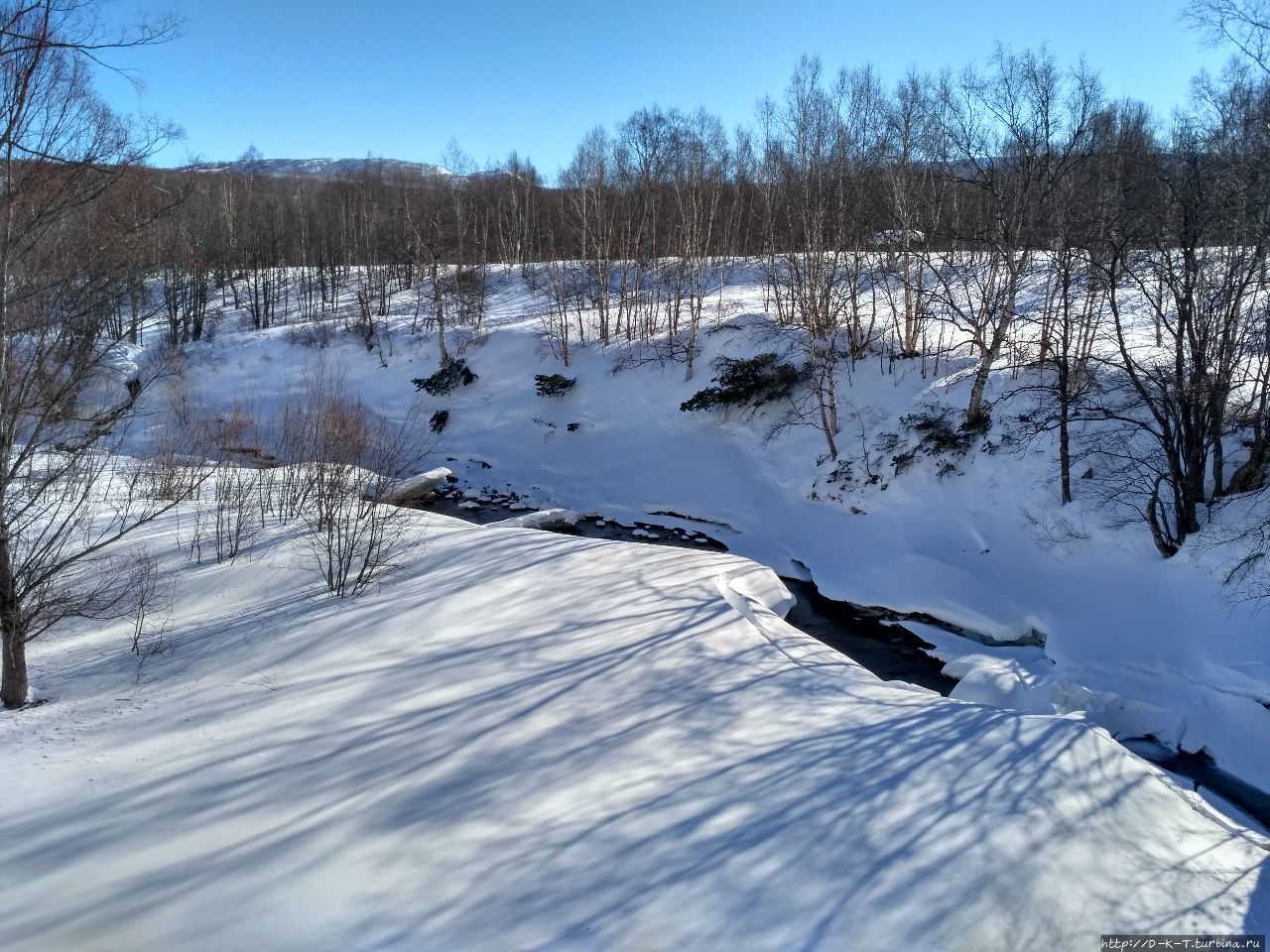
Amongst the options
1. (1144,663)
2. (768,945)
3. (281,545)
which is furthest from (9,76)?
(1144,663)

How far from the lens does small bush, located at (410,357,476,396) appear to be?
2786cm

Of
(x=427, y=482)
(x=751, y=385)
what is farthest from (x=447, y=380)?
(x=751, y=385)

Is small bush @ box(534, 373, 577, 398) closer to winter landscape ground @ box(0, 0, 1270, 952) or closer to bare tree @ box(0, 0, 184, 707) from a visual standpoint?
winter landscape ground @ box(0, 0, 1270, 952)

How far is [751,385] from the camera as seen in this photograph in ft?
68.5

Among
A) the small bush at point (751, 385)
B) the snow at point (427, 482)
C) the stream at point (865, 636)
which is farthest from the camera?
the small bush at point (751, 385)

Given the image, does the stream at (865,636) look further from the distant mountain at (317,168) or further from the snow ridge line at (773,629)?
the distant mountain at (317,168)

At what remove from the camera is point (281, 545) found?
1059 cm

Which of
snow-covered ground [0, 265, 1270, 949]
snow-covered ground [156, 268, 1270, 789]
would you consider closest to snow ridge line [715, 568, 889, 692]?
snow-covered ground [0, 265, 1270, 949]

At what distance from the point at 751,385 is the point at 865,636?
33.0 feet

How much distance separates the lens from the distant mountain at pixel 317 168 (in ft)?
163

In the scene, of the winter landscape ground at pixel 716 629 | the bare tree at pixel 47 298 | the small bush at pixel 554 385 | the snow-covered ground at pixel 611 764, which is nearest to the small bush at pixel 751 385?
the winter landscape ground at pixel 716 629

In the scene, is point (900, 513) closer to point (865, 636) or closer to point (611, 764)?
point (865, 636)

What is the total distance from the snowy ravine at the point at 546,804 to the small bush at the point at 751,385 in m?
13.1

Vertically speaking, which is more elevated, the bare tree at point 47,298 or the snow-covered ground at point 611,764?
the bare tree at point 47,298
